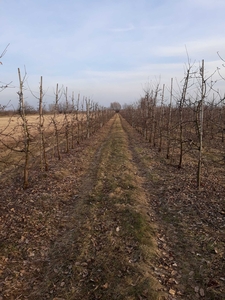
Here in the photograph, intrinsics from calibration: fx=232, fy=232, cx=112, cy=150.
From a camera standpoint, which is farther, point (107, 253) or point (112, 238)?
point (112, 238)

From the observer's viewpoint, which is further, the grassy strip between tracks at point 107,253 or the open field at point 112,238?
the open field at point 112,238

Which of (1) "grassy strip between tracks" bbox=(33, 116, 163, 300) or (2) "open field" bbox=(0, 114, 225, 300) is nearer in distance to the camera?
(1) "grassy strip between tracks" bbox=(33, 116, 163, 300)

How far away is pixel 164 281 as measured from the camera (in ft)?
15.4

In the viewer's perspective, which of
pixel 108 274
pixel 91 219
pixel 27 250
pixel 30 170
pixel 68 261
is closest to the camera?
pixel 108 274

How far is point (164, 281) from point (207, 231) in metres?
2.52

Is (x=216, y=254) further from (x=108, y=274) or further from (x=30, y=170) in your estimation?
(x=30, y=170)

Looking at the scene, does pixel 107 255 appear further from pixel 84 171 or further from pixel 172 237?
pixel 84 171

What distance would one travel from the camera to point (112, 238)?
6230 mm

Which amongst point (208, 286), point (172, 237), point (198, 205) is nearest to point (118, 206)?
point (172, 237)

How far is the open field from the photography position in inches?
181

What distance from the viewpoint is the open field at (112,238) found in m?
4.61

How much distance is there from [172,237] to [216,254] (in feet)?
3.83

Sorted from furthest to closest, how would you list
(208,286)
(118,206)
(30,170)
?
(30,170)
(118,206)
(208,286)

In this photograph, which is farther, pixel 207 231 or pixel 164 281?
pixel 207 231
